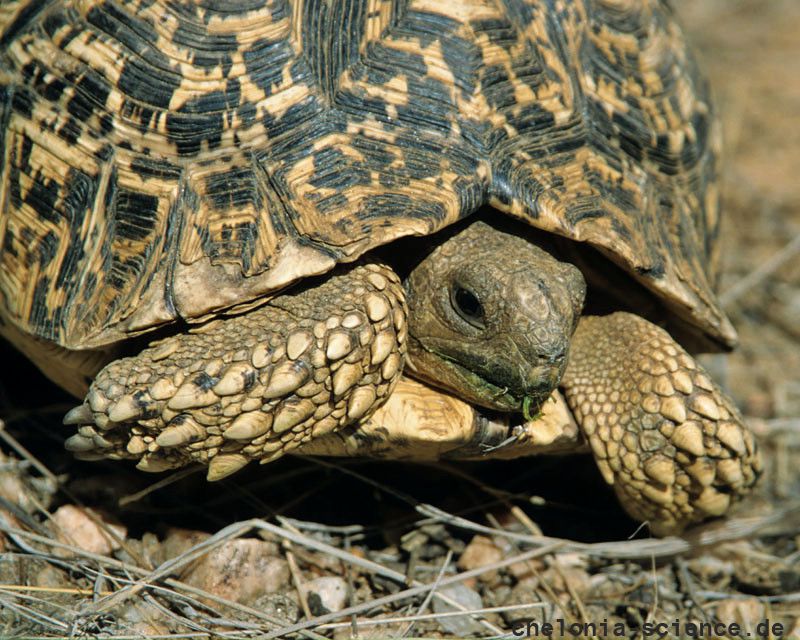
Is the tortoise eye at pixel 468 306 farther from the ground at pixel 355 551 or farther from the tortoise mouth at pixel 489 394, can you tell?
the ground at pixel 355 551

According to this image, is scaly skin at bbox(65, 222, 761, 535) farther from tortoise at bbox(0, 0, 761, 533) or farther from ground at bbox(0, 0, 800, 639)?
ground at bbox(0, 0, 800, 639)

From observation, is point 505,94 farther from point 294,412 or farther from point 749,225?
point 749,225

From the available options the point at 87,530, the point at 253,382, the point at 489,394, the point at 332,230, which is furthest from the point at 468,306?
A: the point at 87,530

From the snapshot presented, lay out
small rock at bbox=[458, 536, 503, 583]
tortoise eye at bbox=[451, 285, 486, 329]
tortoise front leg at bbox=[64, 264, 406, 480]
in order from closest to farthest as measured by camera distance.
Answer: tortoise front leg at bbox=[64, 264, 406, 480]
tortoise eye at bbox=[451, 285, 486, 329]
small rock at bbox=[458, 536, 503, 583]

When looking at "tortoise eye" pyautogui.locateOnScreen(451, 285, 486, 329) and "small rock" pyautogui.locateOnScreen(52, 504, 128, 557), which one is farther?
"small rock" pyautogui.locateOnScreen(52, 504, 128, 557)

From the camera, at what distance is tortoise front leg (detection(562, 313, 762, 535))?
2.75 meters

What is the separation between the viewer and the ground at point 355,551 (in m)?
2.60

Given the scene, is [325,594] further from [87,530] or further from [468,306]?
[468,306]

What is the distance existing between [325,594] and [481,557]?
20.5 inches

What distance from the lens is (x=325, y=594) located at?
9.09 ft

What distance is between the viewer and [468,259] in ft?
8.55

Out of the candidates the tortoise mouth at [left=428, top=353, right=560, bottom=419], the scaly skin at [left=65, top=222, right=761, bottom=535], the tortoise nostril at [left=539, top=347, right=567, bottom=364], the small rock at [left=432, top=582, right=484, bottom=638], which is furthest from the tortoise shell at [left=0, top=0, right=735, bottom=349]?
the small rock at [left=432, top=582, right=484, bottom=638]

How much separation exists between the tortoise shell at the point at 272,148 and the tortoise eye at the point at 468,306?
0.22 m

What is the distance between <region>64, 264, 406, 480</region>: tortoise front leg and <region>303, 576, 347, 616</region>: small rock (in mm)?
475
